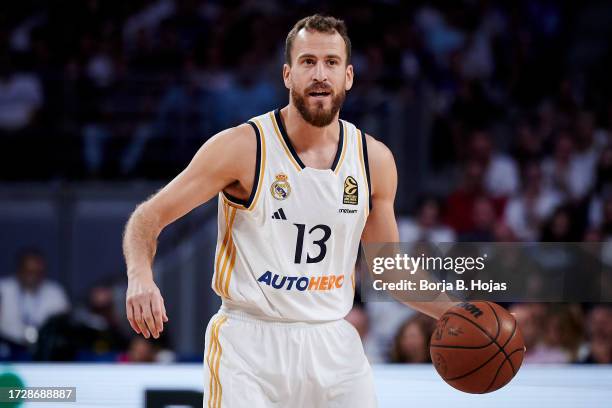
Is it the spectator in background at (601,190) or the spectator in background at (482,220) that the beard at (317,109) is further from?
the spectator in background at (601,190)

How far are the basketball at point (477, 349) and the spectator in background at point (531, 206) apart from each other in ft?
15.9

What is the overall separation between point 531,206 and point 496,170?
0.59 meters

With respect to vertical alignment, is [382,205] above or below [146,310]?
above

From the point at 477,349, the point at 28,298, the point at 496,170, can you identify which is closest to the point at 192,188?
the point at 477,349

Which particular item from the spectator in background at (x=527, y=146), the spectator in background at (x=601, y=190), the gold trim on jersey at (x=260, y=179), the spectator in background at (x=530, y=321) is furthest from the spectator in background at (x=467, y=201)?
the gold trim on jersey at (x=260, y=179)

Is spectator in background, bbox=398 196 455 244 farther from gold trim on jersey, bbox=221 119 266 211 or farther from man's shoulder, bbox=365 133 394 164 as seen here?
gold trim on jersey, bbox=221 119 266 211

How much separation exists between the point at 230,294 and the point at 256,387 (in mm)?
370

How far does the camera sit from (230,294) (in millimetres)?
3701

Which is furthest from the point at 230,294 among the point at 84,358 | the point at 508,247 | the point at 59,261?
the point at 59,261

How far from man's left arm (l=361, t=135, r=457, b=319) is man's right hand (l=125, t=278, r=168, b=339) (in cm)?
101

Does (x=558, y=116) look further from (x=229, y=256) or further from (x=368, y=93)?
(x=229, y=256)

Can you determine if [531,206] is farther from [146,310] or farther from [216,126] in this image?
[146,310]

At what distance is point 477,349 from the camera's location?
3.73 metres

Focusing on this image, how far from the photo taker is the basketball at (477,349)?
147 inches
